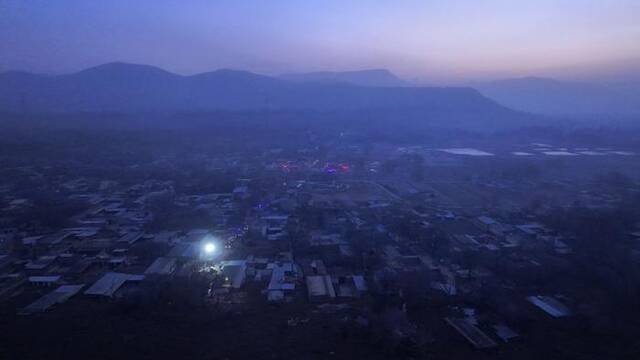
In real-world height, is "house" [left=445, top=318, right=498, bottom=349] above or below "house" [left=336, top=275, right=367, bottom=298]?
below

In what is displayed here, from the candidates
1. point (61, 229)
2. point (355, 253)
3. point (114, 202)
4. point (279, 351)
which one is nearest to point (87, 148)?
point (114, 202)

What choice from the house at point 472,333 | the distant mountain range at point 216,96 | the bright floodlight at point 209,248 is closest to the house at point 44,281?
the bright floodlight at point 209,248

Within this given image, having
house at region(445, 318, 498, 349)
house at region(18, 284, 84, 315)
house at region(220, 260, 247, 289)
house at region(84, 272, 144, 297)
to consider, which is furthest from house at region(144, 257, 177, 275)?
house at region(445, 318, 498, 349)

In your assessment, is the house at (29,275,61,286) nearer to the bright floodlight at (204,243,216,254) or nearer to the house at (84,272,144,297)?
the house at (84,272,144,297)

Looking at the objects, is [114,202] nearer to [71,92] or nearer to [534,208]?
[534,208]

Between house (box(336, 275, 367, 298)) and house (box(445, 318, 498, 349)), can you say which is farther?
house (box(336, 275, 367, 298))

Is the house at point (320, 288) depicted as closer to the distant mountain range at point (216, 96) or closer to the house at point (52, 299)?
the house at point (52, 299)

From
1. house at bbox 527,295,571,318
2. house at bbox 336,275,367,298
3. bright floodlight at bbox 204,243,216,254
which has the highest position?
bright floodlight at bbox 204,243,216,254

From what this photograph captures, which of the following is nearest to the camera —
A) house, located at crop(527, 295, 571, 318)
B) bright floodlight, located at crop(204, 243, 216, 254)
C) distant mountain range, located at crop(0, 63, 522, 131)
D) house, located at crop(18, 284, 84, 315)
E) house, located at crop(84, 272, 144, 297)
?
house, located at crop(18, 284, 84, 315)

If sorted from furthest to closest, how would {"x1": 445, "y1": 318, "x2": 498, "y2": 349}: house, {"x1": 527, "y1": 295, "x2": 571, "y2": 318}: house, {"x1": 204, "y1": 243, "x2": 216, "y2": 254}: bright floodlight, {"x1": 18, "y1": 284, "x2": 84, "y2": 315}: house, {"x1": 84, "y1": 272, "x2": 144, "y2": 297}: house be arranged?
{"x1": 204, "y1": 243, "x2": 216, "y2": 254}: bright floodlight, {"x1": 84, "y1": 272, "x2": 144, "y2": 297}: house, {"x1": 527, "y1": 295, "x2": 571, "y2": 318}: house, {"x1": 18, "y1": 284, "x2": 84, "y2": 315}: house, {"x1": 445, "y1": 318, "x2": 498, "y2": 349}: house
